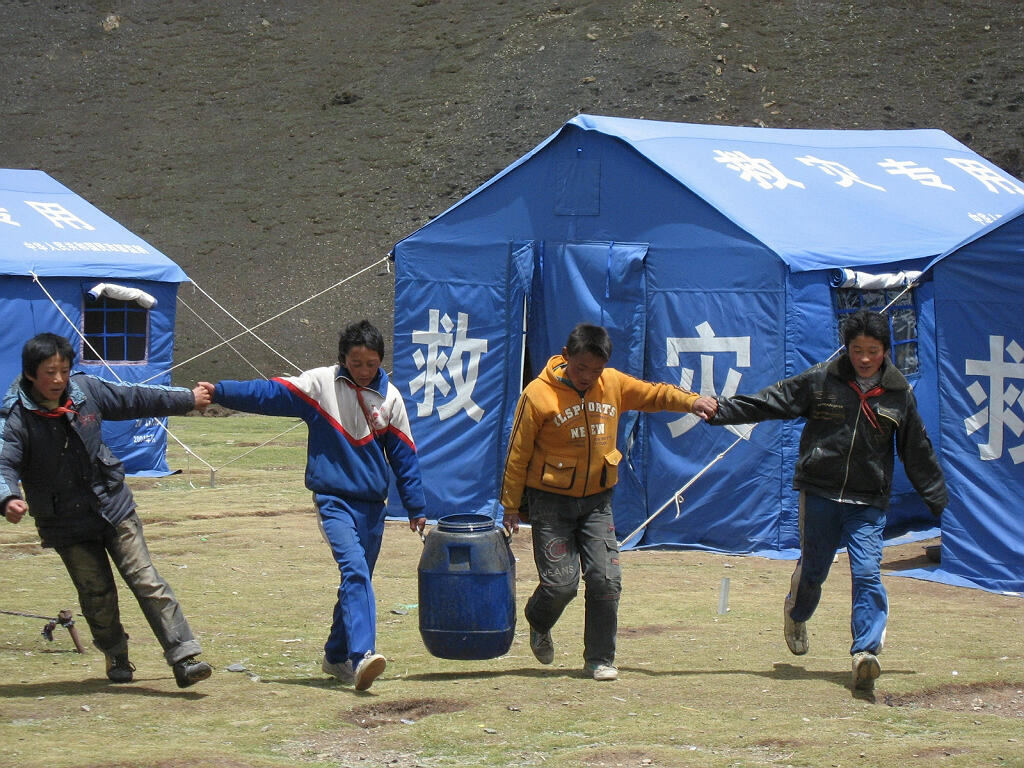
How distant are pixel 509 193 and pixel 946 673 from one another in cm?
649

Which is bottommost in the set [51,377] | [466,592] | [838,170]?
[466,592]

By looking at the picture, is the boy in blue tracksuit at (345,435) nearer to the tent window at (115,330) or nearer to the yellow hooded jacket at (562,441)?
the yellow hooded jacket at (562,441)

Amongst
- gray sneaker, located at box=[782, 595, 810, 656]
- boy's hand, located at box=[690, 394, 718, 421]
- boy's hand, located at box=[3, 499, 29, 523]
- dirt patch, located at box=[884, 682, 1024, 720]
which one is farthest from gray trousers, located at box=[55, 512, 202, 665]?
dirt patch, located at box=[884, 682, 1024, 720]

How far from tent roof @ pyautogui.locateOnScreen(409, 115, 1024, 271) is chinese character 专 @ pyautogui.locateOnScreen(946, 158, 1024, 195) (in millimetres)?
21

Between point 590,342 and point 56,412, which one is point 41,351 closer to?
point 56,412

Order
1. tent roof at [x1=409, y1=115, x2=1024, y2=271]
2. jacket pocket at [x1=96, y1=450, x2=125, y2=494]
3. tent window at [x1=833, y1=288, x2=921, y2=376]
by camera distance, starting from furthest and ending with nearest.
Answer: tent window at [x1=833, y1=288, x2=921, y2=376] → tent roof at [x1=409, y1=115, x2=1024, y2=271] → jacket pocket at [x1=96, y1=450, x2=125, y2=494]

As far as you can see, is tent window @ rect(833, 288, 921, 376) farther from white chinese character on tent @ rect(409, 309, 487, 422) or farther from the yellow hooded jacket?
the yellow hooded jacket

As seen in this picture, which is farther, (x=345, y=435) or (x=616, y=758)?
(x=345, y=435)

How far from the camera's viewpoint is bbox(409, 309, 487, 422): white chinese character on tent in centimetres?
1199

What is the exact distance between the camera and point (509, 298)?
11.8 metres

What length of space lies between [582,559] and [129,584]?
1.99 meters

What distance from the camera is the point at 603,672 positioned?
6.29 metres

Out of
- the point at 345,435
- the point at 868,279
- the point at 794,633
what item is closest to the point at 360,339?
the point at 345,435

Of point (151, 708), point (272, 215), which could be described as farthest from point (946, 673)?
point (272, 215)
